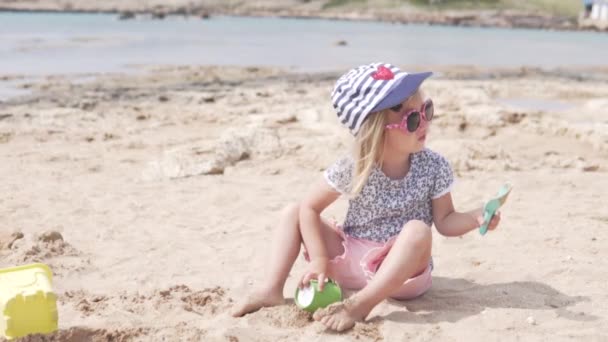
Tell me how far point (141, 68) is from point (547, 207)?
944cm

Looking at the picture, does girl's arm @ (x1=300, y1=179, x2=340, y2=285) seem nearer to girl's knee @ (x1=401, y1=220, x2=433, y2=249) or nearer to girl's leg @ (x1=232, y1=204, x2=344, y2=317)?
girl's leg @ (x1=232, y1=204, x2=344, y2=317)

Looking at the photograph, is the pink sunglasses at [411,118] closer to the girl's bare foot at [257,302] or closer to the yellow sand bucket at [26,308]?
the girl's bare foot at [257,302]

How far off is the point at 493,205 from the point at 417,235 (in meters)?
0.29

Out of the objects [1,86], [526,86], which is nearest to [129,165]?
[1,86]

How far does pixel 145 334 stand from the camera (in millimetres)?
2721

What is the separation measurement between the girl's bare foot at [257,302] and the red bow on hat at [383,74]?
0.91 m

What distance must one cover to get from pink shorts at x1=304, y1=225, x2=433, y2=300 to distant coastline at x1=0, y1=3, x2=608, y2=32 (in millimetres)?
31490

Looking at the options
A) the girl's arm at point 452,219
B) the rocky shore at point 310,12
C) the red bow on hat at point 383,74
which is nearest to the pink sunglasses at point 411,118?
the red bow on hat at point 383,74

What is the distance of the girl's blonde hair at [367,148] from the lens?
2863 millimetres

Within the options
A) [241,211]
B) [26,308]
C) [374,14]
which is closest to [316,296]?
[26,308]

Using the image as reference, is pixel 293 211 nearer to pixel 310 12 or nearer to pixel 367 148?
pixel 367 148

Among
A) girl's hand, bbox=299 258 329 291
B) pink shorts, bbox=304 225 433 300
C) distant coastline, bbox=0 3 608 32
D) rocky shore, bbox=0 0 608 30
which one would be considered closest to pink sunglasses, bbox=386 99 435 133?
pink shorts, bbox=304 225 433 300

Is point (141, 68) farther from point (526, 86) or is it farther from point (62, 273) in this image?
point (62, 273)

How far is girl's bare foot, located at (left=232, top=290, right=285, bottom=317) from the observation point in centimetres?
292
